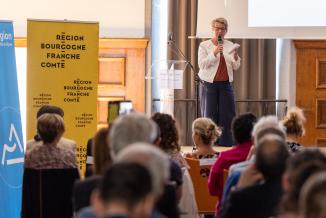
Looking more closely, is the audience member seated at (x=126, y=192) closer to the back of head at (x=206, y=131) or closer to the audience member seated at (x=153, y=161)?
the audience member seated at (x=153, y=161)

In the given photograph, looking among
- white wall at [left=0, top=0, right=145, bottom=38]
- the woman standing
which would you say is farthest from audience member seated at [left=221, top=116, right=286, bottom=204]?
white wall at [left=0, top=0, right=145, bottom=38]

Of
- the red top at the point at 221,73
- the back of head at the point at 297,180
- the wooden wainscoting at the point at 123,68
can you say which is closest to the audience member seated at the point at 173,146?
the back of head at the point at 297,180

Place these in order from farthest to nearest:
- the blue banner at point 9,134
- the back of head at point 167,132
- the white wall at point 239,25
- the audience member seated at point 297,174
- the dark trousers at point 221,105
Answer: the white wall at point 239,25, the dark trousers at point 221,105, the blue banner at point 9,134, the back of head at point 167,132, the audience member seated at point 297,174

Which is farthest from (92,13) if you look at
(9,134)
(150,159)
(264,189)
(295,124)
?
(150,159)

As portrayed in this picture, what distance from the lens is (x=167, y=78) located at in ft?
28.8

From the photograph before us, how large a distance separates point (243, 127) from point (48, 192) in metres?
1.18

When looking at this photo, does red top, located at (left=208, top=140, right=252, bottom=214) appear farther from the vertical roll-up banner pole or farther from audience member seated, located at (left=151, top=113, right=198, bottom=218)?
the vertical roll-up banner pole

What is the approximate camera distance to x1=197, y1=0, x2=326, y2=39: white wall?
341 inches

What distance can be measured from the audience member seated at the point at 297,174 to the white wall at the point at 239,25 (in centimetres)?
598

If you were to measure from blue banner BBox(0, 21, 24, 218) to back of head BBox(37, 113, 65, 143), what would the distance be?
1.35m

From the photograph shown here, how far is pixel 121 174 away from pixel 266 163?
1218 mm

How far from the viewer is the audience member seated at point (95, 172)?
10.2 ft

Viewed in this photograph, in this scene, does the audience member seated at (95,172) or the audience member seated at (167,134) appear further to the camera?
the audience member seated at (167,134)

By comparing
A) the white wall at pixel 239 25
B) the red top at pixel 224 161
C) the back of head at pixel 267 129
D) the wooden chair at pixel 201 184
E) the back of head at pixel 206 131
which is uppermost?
the white wall at pixel 239 25
